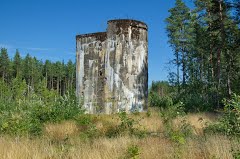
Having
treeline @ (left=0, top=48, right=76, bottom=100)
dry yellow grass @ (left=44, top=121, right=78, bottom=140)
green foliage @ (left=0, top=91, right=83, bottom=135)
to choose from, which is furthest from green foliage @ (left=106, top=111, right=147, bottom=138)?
treeline @ (left=0, top=48, right=76, bottom=100)

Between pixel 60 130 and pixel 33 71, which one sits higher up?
pixel 33 71

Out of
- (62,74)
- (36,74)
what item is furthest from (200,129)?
(62,74)

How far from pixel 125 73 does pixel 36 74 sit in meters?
76.0

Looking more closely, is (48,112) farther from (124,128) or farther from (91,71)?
(124,128)

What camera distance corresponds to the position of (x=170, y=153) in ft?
20.0

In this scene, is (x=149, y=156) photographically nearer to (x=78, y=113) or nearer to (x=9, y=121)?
(x=9, y=121)

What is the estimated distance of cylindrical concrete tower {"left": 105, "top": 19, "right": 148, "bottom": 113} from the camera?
14.7 m

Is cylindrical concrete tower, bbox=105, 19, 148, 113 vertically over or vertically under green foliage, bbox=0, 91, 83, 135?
over

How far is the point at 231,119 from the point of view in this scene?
300 inches

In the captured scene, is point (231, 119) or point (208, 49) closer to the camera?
point (231, 119)

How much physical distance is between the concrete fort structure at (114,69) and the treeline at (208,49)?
5228 millimetres

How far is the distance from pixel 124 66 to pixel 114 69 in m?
0.47

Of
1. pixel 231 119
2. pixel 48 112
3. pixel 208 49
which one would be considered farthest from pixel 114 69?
pixel 208 49

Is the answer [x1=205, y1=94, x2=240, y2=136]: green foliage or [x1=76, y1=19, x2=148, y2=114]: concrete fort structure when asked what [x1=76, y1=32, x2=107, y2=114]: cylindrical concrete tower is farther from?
[x1=205, y1=94, x2=240, y2=136]: green foliage
